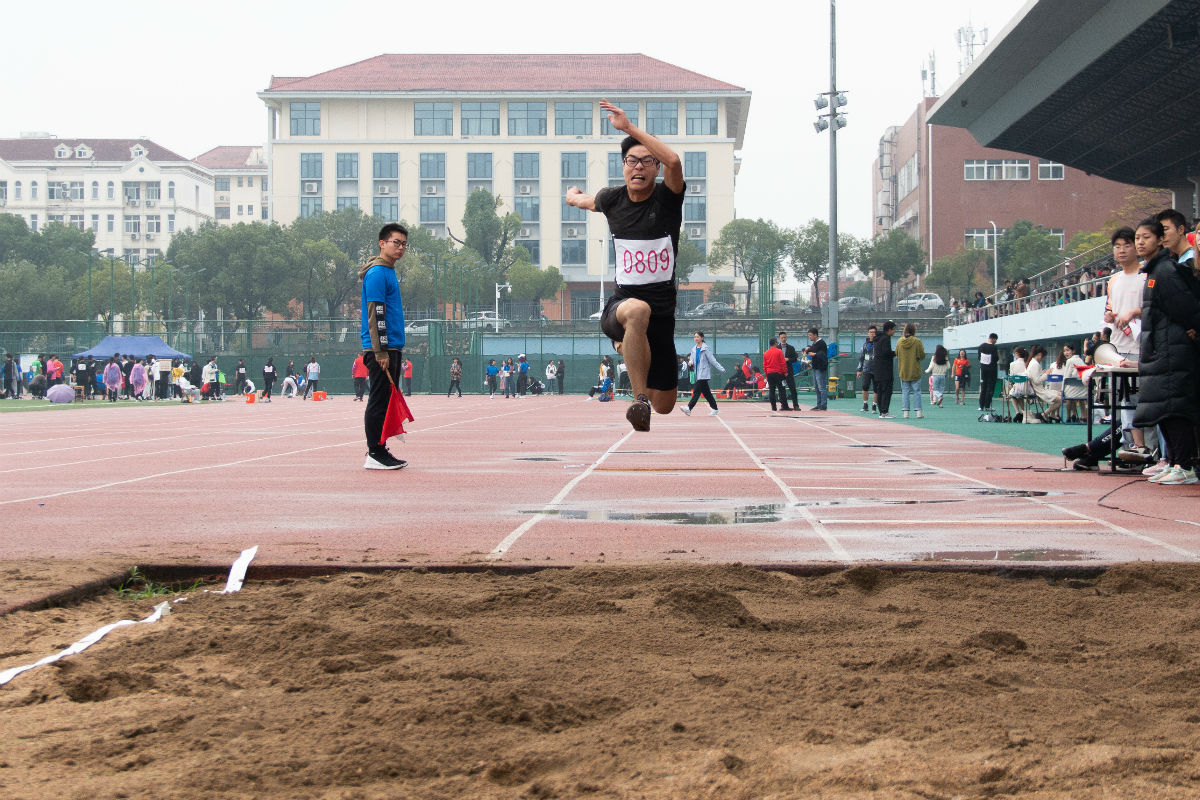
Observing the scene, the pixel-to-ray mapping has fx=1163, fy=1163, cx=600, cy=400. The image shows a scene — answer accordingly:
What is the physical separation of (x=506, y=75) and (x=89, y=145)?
56928 millimetres

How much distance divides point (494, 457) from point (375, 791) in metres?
10.1

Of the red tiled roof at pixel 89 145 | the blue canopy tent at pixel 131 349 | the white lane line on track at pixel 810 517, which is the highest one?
the red tiled roof at pixel 89 145

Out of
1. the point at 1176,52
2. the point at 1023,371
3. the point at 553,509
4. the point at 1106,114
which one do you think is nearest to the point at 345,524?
the point at 553,509

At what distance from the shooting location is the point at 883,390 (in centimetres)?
2388

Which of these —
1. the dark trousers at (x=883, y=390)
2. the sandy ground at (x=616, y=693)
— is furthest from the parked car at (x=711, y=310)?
the sandy ground at (x=616, y=693)

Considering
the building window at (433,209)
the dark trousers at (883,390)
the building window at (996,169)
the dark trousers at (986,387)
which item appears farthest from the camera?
the building window at (433,209)

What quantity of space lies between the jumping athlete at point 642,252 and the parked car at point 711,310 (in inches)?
2459

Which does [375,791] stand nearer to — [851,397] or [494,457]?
[494,457]

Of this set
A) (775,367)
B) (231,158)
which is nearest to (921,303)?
(775,367)

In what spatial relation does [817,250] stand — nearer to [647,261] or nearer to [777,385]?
[777,385]

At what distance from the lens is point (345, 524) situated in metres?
6.80

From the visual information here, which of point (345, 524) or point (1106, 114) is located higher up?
point (1106, 114)

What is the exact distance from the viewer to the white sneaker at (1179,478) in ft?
28.8

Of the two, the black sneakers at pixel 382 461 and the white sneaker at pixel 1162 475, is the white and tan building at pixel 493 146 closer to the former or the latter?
the black sneakers at pixel 382 461
